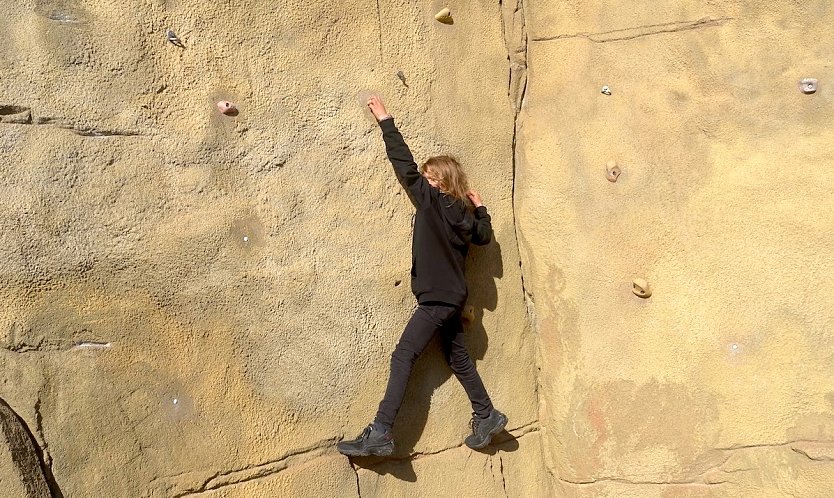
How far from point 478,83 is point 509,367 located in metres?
1.29

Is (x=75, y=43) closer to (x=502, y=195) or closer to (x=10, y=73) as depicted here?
(x=10, y=73)

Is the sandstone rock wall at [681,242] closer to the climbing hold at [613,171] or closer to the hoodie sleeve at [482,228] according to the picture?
the climbing hold at [613,171]

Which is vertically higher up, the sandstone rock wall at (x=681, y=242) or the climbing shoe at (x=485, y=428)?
the sandstone rock wall at (x=681, y=242)

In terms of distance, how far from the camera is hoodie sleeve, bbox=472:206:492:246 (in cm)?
274

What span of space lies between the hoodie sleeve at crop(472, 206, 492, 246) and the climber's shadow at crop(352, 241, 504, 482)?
19cm

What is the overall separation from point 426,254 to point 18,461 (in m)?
1.52

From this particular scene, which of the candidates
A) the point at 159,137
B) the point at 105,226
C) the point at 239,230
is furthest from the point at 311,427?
the point at 159,137

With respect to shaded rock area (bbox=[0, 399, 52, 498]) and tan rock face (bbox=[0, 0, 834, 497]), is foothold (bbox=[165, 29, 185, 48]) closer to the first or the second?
tan rock face (bbox=[0, 0, 834, 497])

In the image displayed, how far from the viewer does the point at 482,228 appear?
9.02 ft

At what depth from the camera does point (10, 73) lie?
2.23 metres

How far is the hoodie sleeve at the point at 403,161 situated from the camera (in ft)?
8.47

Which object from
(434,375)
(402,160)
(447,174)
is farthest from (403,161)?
(434,375)

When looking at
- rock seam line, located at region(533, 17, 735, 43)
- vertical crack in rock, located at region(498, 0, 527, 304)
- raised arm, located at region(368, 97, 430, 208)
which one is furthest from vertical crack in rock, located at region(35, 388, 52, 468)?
rock seam line, located at region(533, 17, 735, 43)

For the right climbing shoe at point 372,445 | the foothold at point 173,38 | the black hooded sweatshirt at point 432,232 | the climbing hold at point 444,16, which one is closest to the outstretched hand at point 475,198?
the black hooded sweatshirt at point 432,232
